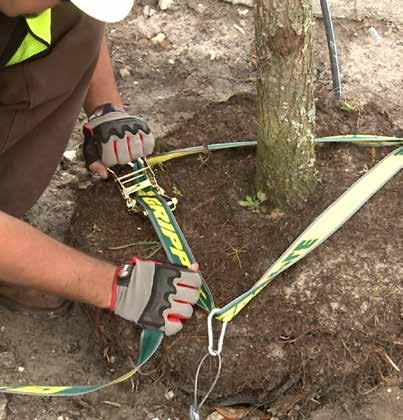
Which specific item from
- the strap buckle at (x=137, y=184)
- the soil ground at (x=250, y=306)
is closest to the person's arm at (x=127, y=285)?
the soil ground at (x=250, y=306)

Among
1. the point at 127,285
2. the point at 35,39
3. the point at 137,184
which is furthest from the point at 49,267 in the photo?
the point at 35,39

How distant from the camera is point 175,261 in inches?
82.6

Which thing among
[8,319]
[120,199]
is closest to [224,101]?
[120,199]

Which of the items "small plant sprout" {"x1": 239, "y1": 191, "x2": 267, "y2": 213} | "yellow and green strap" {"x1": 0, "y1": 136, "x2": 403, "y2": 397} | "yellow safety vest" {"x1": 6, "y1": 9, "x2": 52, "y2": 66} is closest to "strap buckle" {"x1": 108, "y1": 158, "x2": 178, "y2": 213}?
"yellow and green strap" {"x1": 0, "y1": 136, "x2": 403, "y2": 397}

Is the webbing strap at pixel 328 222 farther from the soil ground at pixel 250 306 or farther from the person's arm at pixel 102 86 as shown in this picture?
the person's arm at pixel 102 86

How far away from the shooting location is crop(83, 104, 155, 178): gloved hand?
92.0 inches

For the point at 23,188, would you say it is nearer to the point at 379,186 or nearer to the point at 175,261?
the point at 175,261

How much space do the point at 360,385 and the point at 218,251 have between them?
58cm

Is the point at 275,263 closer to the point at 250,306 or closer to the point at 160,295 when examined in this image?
the point at 250,306

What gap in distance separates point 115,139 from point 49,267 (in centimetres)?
64

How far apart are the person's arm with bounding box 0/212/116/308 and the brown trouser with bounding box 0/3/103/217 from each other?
398 millimetres

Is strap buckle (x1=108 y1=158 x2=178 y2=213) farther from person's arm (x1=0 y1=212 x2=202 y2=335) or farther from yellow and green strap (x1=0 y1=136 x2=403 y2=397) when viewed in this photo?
person's arm (x1=0 y1=212 x2=202 y2=335)

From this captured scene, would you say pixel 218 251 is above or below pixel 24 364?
above

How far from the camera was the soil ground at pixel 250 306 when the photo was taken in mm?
1975
